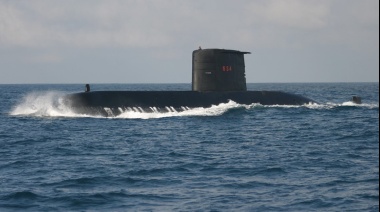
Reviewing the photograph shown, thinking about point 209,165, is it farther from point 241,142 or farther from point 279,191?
point 241,142

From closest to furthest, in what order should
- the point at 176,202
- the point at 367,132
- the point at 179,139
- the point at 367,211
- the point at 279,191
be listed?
the point at 367,211 < the point at 176,202 < the point at 279,191 < the point at 179,139 < the point at 367,132

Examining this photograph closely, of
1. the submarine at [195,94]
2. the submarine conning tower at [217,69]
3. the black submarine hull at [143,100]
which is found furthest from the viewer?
the submarine conning tower at [217,69]

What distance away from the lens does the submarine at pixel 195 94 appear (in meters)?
33.9

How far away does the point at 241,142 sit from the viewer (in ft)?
78.8

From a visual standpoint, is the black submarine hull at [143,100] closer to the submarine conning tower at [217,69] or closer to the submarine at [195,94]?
the submarine at [195,94]

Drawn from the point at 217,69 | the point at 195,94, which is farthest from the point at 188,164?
the point at 195,94

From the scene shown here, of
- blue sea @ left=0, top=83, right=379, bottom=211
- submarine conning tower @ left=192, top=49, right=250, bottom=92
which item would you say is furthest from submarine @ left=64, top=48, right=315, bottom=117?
blue sea @ left=0, top=83, right=379, bottom=211

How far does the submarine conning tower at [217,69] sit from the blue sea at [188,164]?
10.6 ft

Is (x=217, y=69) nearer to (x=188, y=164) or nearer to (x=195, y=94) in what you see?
(x=195, y=94)

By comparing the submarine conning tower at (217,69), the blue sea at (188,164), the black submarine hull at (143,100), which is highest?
the submarine conning tower at (217,69)

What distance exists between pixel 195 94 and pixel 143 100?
359cm

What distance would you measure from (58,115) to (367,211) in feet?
88.7

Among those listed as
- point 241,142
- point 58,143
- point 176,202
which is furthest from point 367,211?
point 58,143

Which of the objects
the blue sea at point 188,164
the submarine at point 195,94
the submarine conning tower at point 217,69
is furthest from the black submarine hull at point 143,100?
the blue sea at point 188,164
